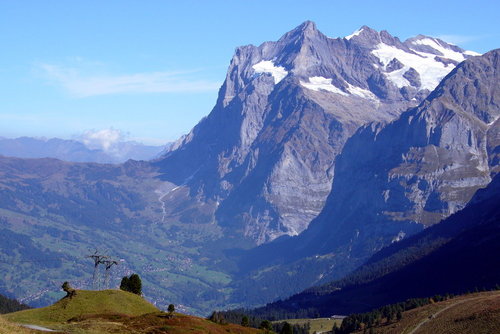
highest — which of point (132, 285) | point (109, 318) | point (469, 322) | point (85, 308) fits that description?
point (132, 285)

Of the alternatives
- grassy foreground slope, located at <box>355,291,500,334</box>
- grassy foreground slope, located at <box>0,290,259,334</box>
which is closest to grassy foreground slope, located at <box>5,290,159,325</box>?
grassy foreground slope, located at <box>0,290,259,334</box>

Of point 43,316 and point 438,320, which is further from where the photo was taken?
point 438,320

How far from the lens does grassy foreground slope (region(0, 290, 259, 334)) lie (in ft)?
380

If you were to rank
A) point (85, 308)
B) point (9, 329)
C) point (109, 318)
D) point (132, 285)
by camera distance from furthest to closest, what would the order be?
point (132, 285), point (85, 308), point (109, 318), point (9, 329)

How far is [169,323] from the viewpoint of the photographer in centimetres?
12375

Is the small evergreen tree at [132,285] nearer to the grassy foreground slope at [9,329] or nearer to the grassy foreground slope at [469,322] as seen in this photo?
the grassy foreground slope at [469,322]

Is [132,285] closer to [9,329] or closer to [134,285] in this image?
[134,285]

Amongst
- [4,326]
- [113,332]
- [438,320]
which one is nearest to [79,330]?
[113,332]

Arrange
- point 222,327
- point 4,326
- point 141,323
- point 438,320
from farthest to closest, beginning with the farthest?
point 438,320 < point 222,327 < point 141,323 < point 4,326

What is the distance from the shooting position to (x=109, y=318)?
405ft

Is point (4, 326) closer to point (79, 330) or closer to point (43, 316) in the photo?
point (79, 330)

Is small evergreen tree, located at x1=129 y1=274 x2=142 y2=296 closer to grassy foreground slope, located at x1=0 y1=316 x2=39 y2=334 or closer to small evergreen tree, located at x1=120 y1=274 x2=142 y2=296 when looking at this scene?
small evergreen tree, located at x1=120 y1=274 x2=142 y2=296

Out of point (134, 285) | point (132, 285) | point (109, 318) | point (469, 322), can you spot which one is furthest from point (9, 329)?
point (469, 322)

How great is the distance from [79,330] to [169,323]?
18955mm
